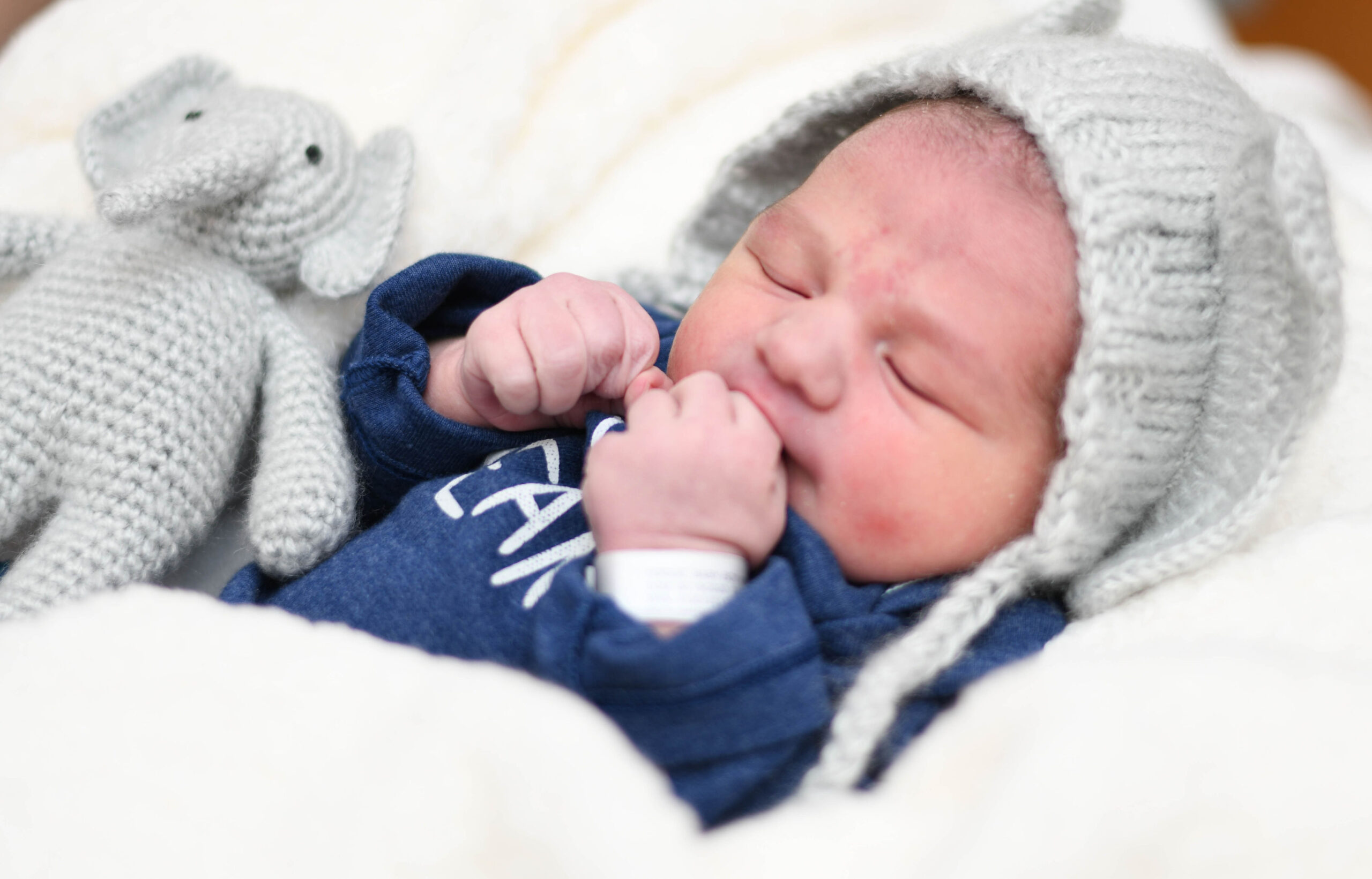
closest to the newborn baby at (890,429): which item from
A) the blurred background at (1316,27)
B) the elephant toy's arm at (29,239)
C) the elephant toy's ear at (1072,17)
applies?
the elephant toy's ear at (1072,17)

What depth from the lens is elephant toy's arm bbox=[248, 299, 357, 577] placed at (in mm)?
868

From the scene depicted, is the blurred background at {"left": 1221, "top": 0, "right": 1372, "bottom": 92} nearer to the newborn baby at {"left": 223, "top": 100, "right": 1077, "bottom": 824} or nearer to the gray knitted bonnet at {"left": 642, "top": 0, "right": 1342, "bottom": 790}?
the gray knitted bonnet at {"left": 642, "top": 0, "right": 1342, "bottom": 790}

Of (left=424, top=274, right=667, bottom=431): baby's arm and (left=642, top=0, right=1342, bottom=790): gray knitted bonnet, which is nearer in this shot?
(left=642, top=0, right=1342, bottom=790): gray knitted bonnet

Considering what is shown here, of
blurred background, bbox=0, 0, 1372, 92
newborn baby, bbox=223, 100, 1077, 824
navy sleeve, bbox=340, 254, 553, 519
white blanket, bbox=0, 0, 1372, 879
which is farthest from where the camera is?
blurred background, bbox=0, 0, 1372, 92

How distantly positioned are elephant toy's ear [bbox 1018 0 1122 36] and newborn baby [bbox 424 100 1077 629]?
25 cm

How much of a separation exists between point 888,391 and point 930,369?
0.04 metres

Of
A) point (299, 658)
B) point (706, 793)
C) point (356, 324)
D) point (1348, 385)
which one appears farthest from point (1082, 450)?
point (356, 324)

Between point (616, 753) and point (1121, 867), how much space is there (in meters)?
0.33

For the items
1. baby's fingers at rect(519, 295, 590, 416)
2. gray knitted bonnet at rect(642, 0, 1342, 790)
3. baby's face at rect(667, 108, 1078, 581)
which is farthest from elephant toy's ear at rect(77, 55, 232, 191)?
gray knitted bonnet at rect(642, 0, 1342, 790)

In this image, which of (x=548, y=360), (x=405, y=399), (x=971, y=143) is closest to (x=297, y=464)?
(x=405, y=399)

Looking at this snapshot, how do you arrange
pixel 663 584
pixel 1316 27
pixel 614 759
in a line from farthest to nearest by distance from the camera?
pixel 1316 27, pixel 663 584, pixel 614 759

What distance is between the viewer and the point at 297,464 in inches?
34.9

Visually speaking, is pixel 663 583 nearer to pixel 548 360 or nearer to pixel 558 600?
pixel 558 600

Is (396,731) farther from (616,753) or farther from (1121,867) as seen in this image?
(1121,867)
